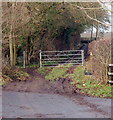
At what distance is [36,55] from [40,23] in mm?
3011

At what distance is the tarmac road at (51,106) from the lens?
566cm

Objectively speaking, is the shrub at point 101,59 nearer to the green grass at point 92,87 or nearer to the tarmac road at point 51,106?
the green grass at point 92,87

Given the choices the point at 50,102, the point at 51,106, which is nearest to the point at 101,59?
the point at 50,102

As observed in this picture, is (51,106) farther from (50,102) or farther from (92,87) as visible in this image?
(92,87)

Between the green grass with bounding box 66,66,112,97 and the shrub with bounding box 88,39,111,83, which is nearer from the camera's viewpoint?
the green grass with bounding box 66,66,112,97

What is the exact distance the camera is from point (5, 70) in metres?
10.9

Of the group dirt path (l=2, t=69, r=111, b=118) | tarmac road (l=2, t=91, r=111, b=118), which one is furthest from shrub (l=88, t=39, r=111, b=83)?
tarmac road (l=2, t=91, r=111, b=118)

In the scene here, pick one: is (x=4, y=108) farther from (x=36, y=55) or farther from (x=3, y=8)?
(x=36, y=55)

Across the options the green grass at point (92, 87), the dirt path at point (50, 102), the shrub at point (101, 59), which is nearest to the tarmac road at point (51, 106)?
the dirt path at point (50, 102)

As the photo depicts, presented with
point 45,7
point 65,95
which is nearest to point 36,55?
point 45,7

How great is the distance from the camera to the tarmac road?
566 cm

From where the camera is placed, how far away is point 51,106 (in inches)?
256

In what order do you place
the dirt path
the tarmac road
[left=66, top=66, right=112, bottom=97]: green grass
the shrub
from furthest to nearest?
the shrub, [left=66, top=66, right=112, bottom=97]: green grass, the dirt path, the tarmac road

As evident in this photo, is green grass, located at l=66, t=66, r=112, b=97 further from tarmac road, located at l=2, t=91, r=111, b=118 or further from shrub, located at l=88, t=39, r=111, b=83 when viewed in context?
tarmac road, located at l=2, t=91, r=111, b=118
